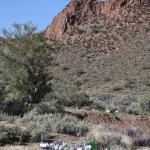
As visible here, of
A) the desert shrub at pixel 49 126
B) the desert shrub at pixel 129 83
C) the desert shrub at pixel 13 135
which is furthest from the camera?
the desert shrub at pixel 129 83

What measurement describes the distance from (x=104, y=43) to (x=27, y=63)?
171ft

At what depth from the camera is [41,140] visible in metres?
16.7

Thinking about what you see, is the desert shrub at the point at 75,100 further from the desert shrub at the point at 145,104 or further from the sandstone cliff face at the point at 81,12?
the sandstone cliff face at the point at 81,12

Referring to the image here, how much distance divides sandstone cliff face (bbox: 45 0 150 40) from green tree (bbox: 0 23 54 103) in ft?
184

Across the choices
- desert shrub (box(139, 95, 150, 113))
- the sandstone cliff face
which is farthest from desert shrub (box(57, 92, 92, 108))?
the sandstone cliff face

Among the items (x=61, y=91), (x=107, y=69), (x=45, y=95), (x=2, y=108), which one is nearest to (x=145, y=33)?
(x=107, y=69)

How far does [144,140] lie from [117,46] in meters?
59.0

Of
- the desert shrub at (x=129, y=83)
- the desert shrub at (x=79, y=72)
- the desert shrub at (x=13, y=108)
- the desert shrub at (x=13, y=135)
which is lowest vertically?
the desert shrub at (x=13, y=135)

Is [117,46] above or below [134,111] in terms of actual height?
above

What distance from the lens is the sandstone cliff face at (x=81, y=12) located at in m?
86.3

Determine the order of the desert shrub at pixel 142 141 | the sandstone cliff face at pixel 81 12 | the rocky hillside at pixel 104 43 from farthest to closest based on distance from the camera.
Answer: the sandstone cliff face at pixel 81 12, the rocky hillside at pixel 104 43, the desert shrub at pixel 142 141

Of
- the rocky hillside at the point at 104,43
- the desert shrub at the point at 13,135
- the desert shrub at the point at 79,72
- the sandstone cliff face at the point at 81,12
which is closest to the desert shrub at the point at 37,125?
the desert shrub at the point at 13,135

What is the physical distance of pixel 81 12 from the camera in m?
88.8

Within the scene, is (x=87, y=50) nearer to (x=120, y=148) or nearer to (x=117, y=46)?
(x=117, y=46)
